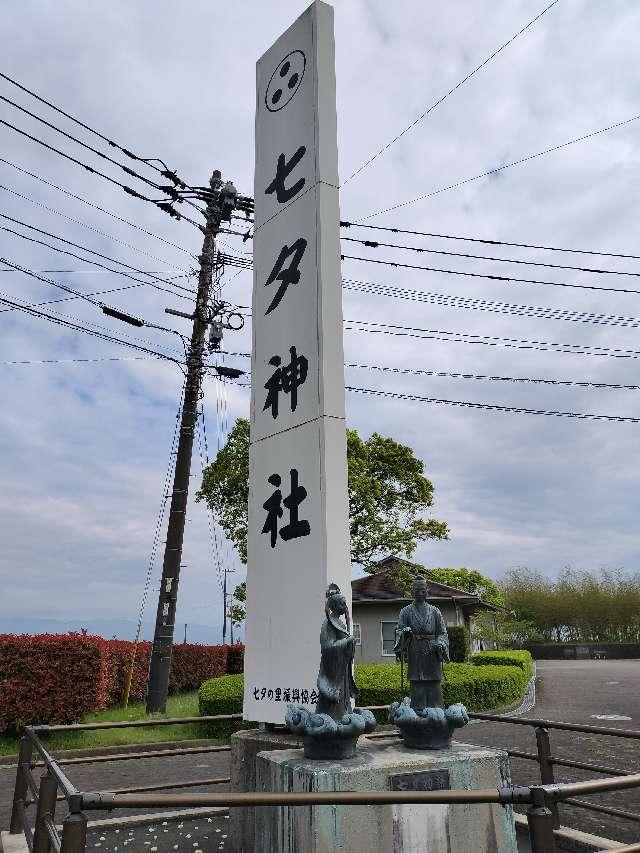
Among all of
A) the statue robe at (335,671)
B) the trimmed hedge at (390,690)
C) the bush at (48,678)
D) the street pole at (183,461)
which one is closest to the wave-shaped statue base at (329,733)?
the statue robe at (335,671)

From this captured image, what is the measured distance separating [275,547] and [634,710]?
15.6 metres

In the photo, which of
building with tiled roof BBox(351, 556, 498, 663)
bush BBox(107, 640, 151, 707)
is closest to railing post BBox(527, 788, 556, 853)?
bush BBox(107, 640, 151, 707)

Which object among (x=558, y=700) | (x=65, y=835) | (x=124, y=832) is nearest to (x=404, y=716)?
(x=65, y=835)

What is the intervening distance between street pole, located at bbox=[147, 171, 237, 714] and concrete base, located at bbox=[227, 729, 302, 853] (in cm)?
839

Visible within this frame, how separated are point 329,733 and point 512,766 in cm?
713

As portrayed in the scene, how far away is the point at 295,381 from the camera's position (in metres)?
6.25

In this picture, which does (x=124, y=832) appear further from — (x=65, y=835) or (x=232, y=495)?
(x=232, y=495)

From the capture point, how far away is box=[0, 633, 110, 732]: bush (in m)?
11.4

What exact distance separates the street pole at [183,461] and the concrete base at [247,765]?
839 centimetres

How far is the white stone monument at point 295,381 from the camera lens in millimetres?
5574

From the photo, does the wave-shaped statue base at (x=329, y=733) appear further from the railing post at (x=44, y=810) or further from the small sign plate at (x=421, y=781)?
the railing post at (x=44, y=810)

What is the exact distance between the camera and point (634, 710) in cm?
1703

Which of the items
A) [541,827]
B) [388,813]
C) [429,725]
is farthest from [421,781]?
[541,827]

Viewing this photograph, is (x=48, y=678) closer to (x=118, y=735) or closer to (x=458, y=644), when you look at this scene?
(x=118, y=735)
